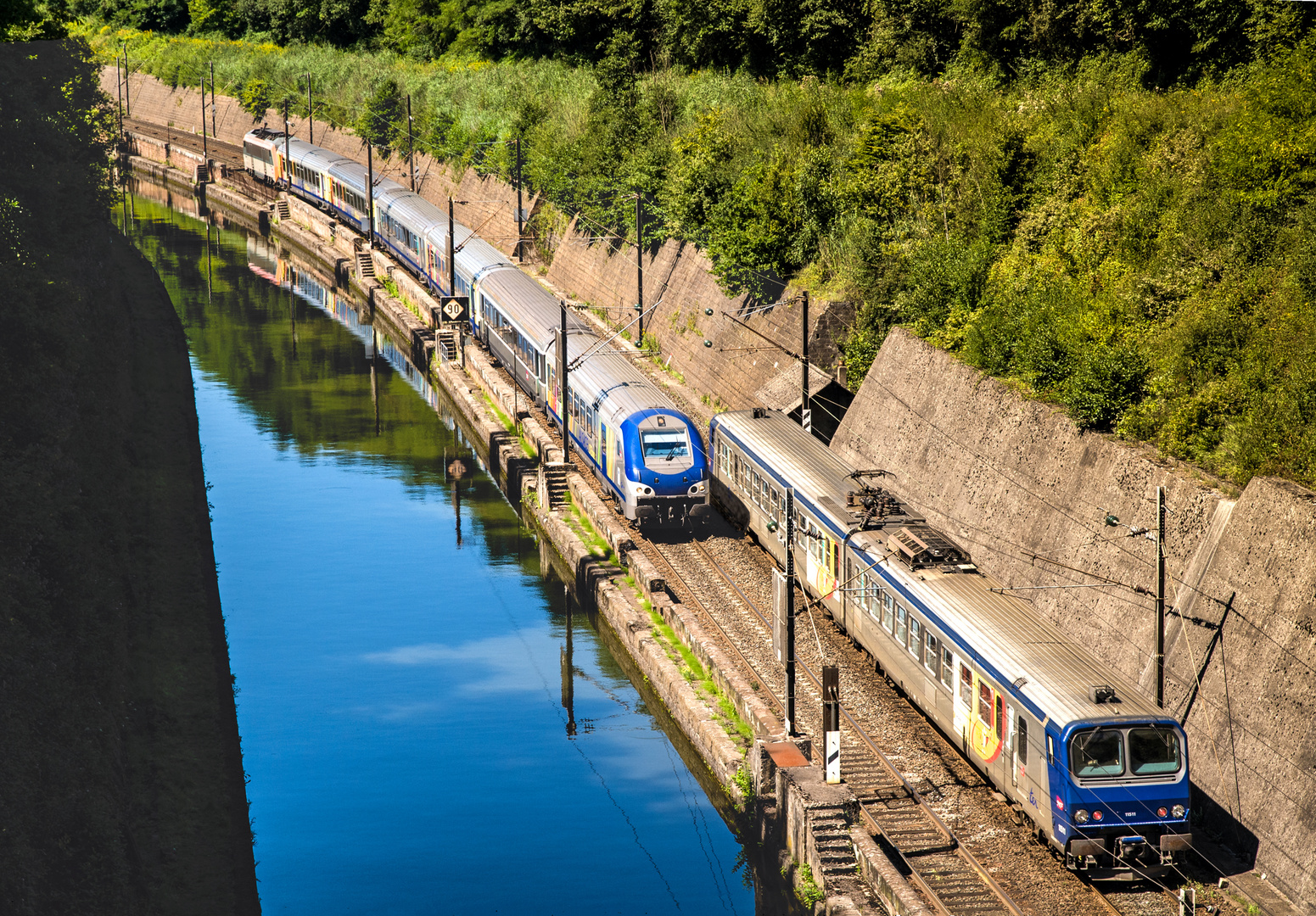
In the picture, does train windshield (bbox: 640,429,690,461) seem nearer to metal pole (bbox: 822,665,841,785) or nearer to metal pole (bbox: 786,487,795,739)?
metal pole (bbox: 786,487,795,739)

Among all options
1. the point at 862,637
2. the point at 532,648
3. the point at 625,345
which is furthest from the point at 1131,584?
the point at 625,345

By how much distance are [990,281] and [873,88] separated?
19.3 m

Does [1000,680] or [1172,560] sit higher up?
[1172,560]

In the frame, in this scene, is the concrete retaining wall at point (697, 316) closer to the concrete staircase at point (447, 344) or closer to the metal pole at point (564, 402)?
the metal pole at point (564, 402)

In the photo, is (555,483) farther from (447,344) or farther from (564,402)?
(447,344)

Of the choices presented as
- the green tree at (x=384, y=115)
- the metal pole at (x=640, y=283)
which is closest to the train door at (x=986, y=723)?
the metal pole at (x=640, y=283)

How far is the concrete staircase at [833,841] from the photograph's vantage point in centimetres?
1912

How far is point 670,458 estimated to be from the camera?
1246 inches

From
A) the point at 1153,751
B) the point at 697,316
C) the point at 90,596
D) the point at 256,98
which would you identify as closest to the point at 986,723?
the point at 1153,751

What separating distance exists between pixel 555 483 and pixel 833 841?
18.4 meters

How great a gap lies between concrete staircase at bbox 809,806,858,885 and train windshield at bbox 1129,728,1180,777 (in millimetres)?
4019

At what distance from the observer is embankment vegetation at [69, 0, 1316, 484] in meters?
25.2

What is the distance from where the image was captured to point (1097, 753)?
18328mm

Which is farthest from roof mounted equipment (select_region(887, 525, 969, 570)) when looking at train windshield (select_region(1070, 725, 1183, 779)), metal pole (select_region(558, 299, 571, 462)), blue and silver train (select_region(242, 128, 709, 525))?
metal pole (select_region(558, 299, 571, 462))
